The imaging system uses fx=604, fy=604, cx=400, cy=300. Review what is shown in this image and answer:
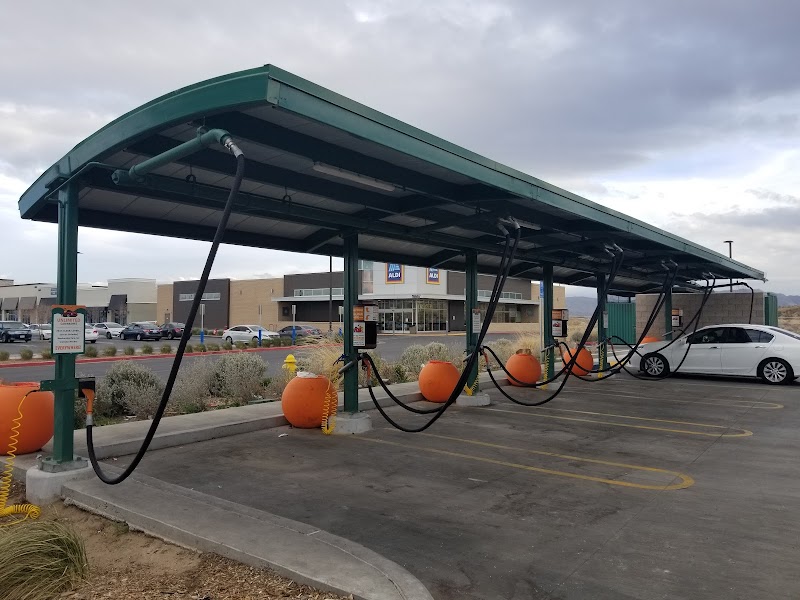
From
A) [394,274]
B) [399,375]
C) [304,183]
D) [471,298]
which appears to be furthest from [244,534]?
[394,274]

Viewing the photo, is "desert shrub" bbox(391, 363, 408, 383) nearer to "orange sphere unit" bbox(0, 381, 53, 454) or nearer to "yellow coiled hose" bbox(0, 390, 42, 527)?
"orange sphere unit" bbox(0, 381, 53, 454)

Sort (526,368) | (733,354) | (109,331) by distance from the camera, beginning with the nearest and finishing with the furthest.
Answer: (526,368) → (733,354) → (109,331)

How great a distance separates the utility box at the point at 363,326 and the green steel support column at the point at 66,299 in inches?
164

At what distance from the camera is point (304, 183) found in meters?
7.52

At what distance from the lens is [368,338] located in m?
9.60

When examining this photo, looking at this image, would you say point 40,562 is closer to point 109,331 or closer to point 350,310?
point 350,310

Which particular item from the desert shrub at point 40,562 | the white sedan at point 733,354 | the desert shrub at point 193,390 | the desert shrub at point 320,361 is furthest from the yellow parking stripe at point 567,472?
the white sedan at point 733,354

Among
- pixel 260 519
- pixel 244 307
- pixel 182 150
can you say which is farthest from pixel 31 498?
pixel 244 307

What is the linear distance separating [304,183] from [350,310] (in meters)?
2.74

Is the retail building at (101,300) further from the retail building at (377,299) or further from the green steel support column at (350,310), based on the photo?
the green steel support column at (350,310)

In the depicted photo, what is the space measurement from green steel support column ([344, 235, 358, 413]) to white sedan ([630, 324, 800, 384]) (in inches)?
432

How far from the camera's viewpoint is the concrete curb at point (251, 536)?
3996 millimetres

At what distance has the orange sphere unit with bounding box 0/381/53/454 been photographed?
7.02 metres

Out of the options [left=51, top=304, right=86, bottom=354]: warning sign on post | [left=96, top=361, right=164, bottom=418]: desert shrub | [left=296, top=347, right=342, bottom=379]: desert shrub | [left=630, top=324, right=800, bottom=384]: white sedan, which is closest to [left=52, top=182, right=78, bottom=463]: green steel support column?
[left=51, top=304, right=86, bottom=354]: warning sign on post
